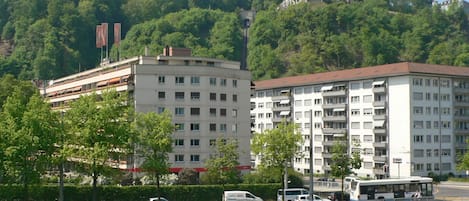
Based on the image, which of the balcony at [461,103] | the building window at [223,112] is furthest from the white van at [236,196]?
the balcony at [461,103]

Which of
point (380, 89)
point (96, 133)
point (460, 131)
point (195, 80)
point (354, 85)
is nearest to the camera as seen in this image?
point (96, 133)

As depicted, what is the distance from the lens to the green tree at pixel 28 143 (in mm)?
52812

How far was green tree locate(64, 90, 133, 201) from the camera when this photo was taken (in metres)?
55.2

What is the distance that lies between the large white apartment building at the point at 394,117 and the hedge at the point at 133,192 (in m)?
28.5

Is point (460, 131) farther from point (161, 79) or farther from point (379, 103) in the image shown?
point (161, 79)

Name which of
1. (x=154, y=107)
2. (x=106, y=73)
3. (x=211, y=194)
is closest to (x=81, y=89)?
(x=106, y=73)

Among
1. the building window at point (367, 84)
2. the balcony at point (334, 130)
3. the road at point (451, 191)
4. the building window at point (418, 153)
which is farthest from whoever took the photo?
the balcony at point (334, 130)

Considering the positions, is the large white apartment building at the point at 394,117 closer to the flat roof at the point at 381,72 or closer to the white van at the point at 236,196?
the flat roof at the point at 381,72

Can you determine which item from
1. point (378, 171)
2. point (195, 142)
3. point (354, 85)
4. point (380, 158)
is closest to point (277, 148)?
point (195, 142)

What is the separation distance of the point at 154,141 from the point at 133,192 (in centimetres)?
644

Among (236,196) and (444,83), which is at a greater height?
(444,83)

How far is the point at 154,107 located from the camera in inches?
3078

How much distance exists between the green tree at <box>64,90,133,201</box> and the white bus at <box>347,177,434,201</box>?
2362cm

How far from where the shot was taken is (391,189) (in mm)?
62906
